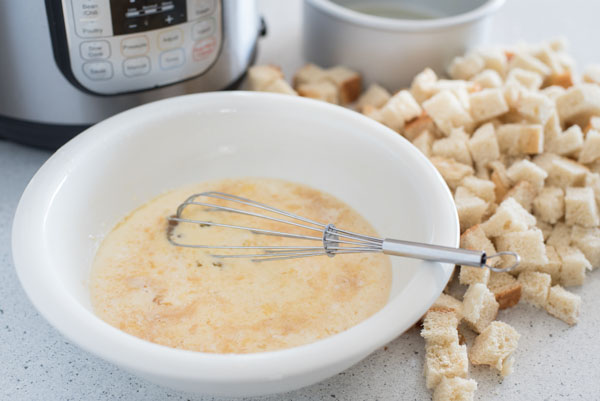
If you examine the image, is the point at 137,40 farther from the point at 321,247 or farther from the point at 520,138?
the point at 520,138

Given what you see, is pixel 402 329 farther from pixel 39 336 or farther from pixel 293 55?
pixel 293 55

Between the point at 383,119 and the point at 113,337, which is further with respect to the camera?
the point at 383,119

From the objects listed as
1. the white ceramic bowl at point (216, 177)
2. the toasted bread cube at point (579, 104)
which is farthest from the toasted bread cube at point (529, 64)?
the white ceramic bowl at point (216, 177)

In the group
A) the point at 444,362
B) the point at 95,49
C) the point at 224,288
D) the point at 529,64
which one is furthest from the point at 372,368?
the point at 529,64

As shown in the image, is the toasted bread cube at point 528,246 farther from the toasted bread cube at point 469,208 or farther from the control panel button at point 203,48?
the control panel button at point 203,48

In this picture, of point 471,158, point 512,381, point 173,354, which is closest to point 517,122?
point 471,158

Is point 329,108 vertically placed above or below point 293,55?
above

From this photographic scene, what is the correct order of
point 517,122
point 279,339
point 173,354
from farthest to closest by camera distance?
point 517,122
point 279,339
point 173,354
